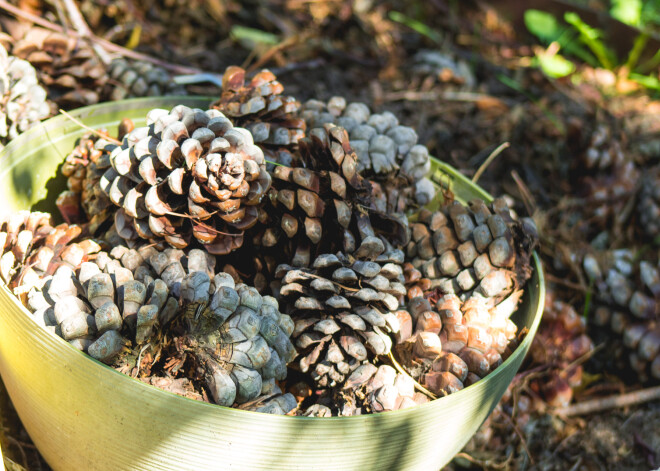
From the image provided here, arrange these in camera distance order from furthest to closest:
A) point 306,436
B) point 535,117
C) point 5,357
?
point 535,117, point 5,357, point 306,436

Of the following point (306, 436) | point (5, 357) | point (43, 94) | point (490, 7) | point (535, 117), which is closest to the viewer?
point (306, 436)

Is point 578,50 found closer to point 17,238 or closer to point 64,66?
point 64,66

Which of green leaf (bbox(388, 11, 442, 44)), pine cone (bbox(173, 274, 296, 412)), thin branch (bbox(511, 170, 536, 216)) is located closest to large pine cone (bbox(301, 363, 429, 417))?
pine cone (bbox(173, 274, 296, 412))

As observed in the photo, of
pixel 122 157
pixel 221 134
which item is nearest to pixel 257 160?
pixel 221 134

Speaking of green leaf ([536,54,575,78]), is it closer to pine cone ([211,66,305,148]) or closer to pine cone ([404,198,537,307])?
pine cone ([404,198,537,307])

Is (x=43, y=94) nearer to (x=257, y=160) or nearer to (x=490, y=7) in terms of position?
(x=257, y=160)

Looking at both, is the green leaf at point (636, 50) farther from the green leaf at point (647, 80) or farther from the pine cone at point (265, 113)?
the pine cone at point (265, 113)

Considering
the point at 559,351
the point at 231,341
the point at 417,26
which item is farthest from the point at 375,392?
the point at 417,26
